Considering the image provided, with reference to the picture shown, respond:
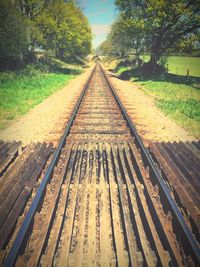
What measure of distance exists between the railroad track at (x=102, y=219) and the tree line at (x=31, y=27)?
62.3 ft

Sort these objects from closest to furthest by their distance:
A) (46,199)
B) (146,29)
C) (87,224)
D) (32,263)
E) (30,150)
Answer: (32,263), (87,224), (46,199), (30,150), (146,29)

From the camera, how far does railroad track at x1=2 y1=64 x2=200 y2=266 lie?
2717mm

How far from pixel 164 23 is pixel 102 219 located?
2017 cm

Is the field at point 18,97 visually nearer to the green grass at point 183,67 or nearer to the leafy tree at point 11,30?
the leafy tree at point 11,30

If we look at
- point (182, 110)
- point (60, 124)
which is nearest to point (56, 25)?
point (182, 110)

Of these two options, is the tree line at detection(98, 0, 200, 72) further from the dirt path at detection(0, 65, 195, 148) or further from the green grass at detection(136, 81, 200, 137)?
the dirt path at detection(0, 65, 195, 148)

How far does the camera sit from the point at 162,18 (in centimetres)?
1756

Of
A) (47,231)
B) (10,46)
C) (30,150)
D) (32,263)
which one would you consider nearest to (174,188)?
(47,231)

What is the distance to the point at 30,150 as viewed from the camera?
5469mm

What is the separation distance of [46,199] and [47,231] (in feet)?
2.68

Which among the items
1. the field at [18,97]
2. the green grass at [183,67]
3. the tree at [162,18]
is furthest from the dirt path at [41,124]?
the green grass at [183,67]

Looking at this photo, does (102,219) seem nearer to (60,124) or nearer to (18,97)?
(60,124)

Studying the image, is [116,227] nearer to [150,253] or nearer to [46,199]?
[150,253]

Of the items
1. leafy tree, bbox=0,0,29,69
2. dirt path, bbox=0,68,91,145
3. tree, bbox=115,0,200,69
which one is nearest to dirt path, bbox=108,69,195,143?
dirt path, bbox=0,68,91,145
